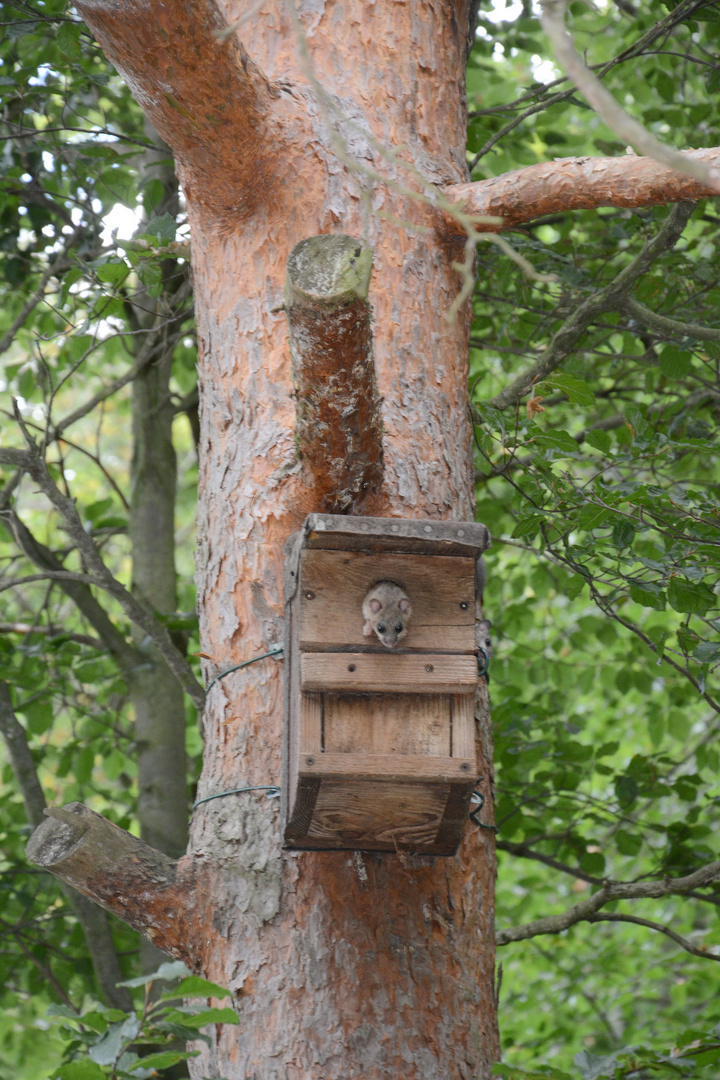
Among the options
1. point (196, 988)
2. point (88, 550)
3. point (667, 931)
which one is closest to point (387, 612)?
point (196, 988)

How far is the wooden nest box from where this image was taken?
164cm

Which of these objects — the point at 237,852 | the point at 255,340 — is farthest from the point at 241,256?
the point at 237,852

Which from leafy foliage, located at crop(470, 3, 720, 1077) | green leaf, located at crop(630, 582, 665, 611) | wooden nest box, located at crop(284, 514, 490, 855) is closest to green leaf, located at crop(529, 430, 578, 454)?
leafy foliage, located at crop(470, 3, 720, 1077)

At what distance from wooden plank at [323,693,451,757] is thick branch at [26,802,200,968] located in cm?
43

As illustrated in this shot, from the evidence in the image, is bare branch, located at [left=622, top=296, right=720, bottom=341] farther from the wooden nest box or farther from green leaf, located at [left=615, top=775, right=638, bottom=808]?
green leaf, located at [left=615, top=775, right=638, bottom=808]

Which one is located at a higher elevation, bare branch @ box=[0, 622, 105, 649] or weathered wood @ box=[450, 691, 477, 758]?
bare branch @ box=[0, 622, 105, 649]

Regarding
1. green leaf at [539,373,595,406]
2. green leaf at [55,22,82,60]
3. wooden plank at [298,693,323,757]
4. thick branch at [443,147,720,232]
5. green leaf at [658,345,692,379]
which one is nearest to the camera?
wooden plank at [298,693,323,757]

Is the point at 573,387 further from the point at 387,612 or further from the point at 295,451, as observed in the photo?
the point at 387,612

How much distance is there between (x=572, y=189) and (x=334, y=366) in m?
0.85

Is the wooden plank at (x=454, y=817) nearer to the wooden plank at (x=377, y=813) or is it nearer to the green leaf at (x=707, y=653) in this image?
the wooden plank at (x=377, y=813)

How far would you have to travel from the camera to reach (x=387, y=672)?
1.68m

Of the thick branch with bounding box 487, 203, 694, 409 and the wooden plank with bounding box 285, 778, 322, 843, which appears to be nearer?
the wooden plank with bounding box 285, 778, 322, 843

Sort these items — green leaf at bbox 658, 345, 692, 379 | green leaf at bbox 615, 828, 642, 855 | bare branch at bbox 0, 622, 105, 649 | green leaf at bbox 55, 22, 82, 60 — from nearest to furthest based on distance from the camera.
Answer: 1. green leaf at bbox 55, 22, 82, 60
2. green leaf at bbox 658, 345, 692, 379
3. green leaf at bbox 615, 828, 642, 855
4. bare branch at bbox 0, 622, 105, 649

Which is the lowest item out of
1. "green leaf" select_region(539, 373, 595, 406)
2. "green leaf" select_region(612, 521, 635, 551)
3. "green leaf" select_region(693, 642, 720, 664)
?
"green leaf" select_region(693, 642, 720, 664)
